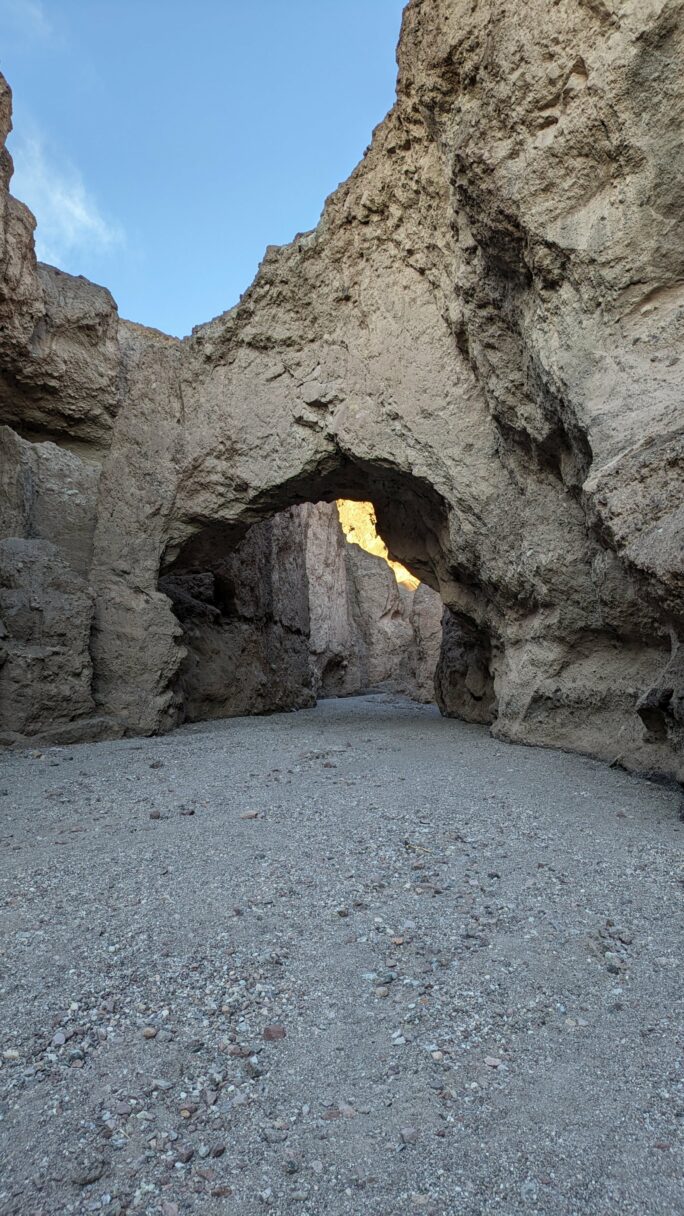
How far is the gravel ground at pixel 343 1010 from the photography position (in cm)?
135

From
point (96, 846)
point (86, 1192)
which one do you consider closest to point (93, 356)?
point (96, 846)

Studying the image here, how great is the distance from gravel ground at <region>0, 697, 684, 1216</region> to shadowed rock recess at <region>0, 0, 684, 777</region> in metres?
1.75

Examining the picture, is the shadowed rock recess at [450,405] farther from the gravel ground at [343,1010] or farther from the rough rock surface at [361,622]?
the rough rock surface at [361,622]

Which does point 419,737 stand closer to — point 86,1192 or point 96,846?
point 96,846

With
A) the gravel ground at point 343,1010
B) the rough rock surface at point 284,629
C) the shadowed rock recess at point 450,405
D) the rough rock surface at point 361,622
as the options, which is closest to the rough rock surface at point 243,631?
the rough rock surface at point 284,629

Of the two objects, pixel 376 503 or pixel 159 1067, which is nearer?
pixel 159 1067

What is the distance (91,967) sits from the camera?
205 centimetres

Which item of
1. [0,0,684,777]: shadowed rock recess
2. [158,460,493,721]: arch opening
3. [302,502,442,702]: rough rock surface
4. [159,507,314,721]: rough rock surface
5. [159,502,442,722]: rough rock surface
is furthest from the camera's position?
[302,502,442,702]: rough rock surface

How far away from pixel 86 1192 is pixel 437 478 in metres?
5.71

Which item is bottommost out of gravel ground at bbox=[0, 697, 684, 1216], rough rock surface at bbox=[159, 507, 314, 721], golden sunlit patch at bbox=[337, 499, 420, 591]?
gravel ground at bbox=[0, 697, 684, 1216]

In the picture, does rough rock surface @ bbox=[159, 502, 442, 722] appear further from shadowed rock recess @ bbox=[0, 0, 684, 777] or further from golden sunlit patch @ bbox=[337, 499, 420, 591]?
golden sunlit patch @ bbox=[337, 499, 420, 591]

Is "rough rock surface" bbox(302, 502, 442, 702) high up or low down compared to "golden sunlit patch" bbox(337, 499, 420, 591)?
down

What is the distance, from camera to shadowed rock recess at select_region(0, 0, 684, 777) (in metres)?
4.32

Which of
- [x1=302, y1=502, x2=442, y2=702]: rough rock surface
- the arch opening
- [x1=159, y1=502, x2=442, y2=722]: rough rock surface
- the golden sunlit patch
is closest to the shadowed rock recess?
the arch opening
